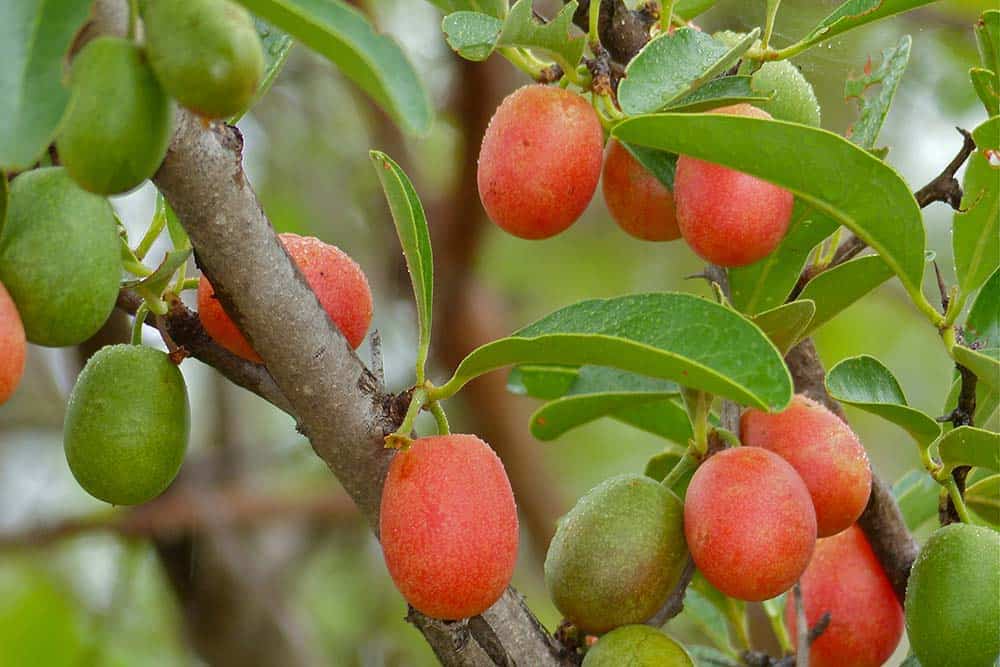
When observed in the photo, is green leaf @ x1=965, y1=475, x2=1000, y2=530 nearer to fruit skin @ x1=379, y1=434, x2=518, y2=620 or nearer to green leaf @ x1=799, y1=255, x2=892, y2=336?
green leaf @ x1=799, y1=255, x2=892, y2=336

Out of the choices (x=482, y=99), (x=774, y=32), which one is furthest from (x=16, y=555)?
(x=774, y=32)

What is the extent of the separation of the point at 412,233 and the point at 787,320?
29 centimetres

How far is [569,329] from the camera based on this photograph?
89cm

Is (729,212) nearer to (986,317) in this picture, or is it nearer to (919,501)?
(986,317)

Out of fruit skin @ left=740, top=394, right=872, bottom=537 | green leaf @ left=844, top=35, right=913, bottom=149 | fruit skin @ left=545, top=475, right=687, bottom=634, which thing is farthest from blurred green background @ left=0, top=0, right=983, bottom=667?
fruit skin @ left=545, top=475, right=687, bottom=634

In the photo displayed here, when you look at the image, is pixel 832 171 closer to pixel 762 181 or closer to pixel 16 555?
pixel 762 181

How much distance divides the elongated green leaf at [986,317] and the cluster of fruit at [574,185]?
23cm

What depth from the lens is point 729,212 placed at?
0.93 meters

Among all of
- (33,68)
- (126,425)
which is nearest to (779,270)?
(126,425)

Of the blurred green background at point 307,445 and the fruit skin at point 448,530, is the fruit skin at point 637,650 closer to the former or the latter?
the fruit skin at point 448,530

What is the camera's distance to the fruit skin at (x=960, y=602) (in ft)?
3.23

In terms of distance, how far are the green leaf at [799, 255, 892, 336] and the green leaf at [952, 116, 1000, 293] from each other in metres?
0.07

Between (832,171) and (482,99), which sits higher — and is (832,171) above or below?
above

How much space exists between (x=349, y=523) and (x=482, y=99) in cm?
99
